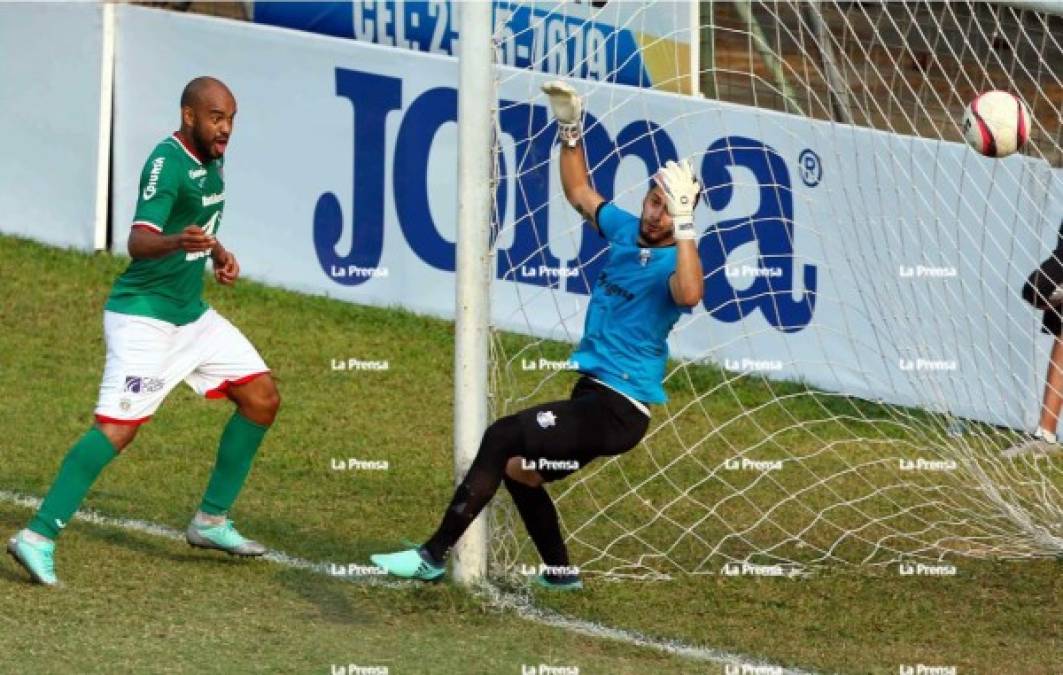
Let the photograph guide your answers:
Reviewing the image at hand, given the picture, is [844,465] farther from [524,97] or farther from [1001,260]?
[524,97]

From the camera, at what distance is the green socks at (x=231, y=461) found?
8.85 m

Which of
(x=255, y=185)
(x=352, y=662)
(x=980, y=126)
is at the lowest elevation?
(x=352, y=662)

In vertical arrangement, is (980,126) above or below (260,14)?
below

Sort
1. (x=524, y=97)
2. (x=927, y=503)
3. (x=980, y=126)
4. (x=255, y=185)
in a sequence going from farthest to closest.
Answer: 1. (x=255, y=185)
2. (x=524, y=97)
3. (x=927, y=503)
4. (x=980, y=126)

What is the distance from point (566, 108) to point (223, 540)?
7.44 feet

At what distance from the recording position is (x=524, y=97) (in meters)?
12.8

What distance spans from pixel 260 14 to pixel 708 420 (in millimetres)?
4869

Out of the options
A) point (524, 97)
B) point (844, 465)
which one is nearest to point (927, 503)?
point (844, 465)

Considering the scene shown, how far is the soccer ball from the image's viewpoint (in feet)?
26.8

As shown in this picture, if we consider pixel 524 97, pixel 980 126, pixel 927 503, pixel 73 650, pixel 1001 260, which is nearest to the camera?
pixel 73 650

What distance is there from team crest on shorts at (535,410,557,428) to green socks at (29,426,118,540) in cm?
169
